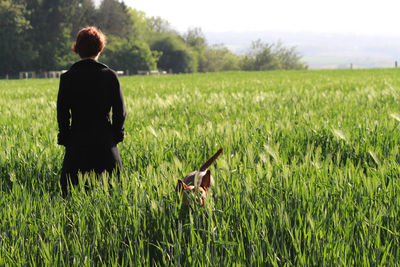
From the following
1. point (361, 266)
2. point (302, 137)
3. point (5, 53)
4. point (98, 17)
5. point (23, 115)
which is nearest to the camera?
point (361, 266)

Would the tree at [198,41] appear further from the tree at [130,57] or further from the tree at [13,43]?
the tree at [13,43]

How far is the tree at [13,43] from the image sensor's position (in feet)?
196

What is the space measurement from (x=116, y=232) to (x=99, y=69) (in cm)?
155

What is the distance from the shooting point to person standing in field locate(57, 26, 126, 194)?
2893 mm

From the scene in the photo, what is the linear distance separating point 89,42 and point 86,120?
59 cm

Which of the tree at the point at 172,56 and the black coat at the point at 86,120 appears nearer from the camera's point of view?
the black coat at the point at 86,120

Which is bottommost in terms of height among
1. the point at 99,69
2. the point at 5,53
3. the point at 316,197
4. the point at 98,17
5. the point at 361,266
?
the point at 361,266

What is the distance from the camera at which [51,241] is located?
1.71 meters

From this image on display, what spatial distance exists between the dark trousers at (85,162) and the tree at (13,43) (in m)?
64.6

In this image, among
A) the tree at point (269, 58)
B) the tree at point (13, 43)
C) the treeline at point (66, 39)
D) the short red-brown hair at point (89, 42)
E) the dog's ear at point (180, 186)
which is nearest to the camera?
the dog's ear at point (180, 186)

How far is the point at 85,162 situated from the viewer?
289 centimetres

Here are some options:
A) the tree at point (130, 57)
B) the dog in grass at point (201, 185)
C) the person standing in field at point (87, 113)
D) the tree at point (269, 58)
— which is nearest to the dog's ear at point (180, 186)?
the dog in grass at point (201, 185)

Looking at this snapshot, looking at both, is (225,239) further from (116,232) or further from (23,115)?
(23,115)

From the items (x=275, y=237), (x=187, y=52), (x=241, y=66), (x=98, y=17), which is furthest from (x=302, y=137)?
(x=241, y=66)
